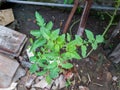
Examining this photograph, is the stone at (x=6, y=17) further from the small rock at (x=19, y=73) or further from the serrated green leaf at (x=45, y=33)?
the serrated green leaf at (x=45, y=33)

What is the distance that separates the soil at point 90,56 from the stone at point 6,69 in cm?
30

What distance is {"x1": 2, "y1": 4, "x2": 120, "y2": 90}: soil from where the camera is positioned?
2.01m

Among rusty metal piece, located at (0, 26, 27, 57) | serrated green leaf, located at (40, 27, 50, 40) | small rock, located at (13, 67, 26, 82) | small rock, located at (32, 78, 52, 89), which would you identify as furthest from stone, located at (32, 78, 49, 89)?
serrated green leaf, located at (40, 27, 50, 40)

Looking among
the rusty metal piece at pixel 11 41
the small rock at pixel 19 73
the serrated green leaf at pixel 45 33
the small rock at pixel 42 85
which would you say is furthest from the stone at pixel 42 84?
the serrated green leaf at pixel 45 33

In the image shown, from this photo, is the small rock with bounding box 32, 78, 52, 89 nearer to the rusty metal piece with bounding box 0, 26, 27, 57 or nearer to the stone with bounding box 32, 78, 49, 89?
the stone with bounding box 32, 78, 49, 89

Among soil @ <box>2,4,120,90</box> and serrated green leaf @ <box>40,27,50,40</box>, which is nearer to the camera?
serrated green leaf @ <box>40,27,50,40</box>

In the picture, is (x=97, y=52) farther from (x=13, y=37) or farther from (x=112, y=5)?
(x=13, y=37)

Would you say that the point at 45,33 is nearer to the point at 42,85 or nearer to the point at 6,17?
the point at 42,85

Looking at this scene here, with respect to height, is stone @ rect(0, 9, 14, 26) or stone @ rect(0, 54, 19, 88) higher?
stone @ rect(0, 9, 14, 26)

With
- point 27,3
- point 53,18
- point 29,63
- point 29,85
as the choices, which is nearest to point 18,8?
point 27,3

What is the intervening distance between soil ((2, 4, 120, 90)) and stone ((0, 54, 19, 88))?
11.9 inches

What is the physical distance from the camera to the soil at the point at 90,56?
2006 mm

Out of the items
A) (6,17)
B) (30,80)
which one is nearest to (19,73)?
(30,80)

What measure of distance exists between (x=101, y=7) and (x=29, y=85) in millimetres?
902
